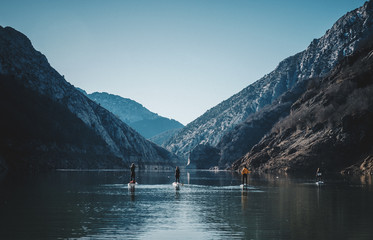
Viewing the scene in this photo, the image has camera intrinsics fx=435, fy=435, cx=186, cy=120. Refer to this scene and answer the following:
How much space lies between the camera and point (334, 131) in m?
156

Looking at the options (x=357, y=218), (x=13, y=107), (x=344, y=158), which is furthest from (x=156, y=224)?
(x=13, y=107)

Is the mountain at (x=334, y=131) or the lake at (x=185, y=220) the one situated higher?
the mountain at (x=334, y=131)

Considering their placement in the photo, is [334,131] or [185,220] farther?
[334,131]

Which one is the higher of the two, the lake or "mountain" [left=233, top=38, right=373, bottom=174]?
"mountain" [left=233, top=38, right=373, bottom=174]

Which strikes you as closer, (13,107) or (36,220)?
(36,220)

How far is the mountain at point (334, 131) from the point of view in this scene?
146 metres

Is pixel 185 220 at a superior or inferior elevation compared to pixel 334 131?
inferior

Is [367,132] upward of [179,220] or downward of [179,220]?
upward

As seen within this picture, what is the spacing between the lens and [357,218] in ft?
84.4

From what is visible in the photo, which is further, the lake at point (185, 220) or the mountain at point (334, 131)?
the mountain at point (334, 131)

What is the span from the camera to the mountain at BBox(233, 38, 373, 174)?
479 feet

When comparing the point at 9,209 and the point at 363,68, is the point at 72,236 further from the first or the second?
the point at 363,68

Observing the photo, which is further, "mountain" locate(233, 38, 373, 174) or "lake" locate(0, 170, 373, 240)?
"mountain" locate(233, 38, 373, 174)

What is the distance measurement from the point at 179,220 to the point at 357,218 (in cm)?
1052
